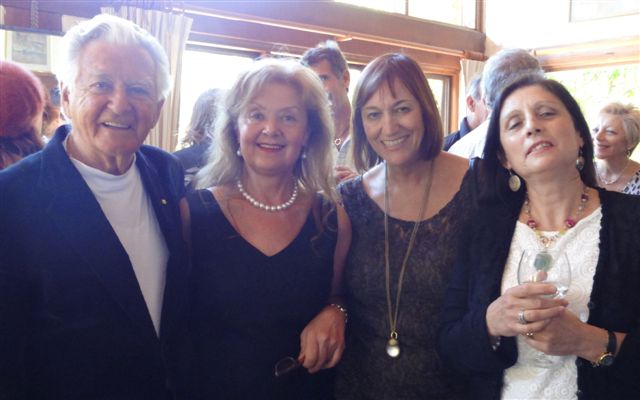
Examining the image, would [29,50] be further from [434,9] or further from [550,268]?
[434,9]

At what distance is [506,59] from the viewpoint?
2879 mm

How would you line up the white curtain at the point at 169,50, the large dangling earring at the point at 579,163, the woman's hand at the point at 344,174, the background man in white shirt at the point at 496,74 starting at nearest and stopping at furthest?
the large dangling earring at the point at 579,163
the woman's hand at the point at 344,174
the background man in white shirt at the point at 496,74
the white curtain at the point at 169,50

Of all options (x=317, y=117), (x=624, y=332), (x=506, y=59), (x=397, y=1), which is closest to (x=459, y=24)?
(x=397, y=1)

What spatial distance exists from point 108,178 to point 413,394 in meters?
1.14

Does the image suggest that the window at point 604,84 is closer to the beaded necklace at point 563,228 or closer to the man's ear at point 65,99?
the beaded necklace at point 563,228

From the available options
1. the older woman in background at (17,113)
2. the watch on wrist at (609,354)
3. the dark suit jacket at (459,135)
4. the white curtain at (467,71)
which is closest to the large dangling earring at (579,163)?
the watch on wrist at (609,354)

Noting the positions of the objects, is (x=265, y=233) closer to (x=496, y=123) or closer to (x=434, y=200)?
(x=434, y=200)

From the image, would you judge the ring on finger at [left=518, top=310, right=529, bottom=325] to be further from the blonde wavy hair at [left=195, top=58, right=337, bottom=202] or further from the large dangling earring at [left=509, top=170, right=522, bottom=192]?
the blonde wavy hair at [left=195, top=58, right=337, bottom=202]

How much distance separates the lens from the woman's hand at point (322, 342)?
1.72m

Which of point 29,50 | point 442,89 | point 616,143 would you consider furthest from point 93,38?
point 442,89

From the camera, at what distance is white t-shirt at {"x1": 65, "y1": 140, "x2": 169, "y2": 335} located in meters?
1.54

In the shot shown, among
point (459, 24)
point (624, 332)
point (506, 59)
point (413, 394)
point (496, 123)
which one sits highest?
point (459, 24)

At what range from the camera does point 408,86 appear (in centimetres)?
193

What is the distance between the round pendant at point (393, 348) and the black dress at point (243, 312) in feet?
0.88
